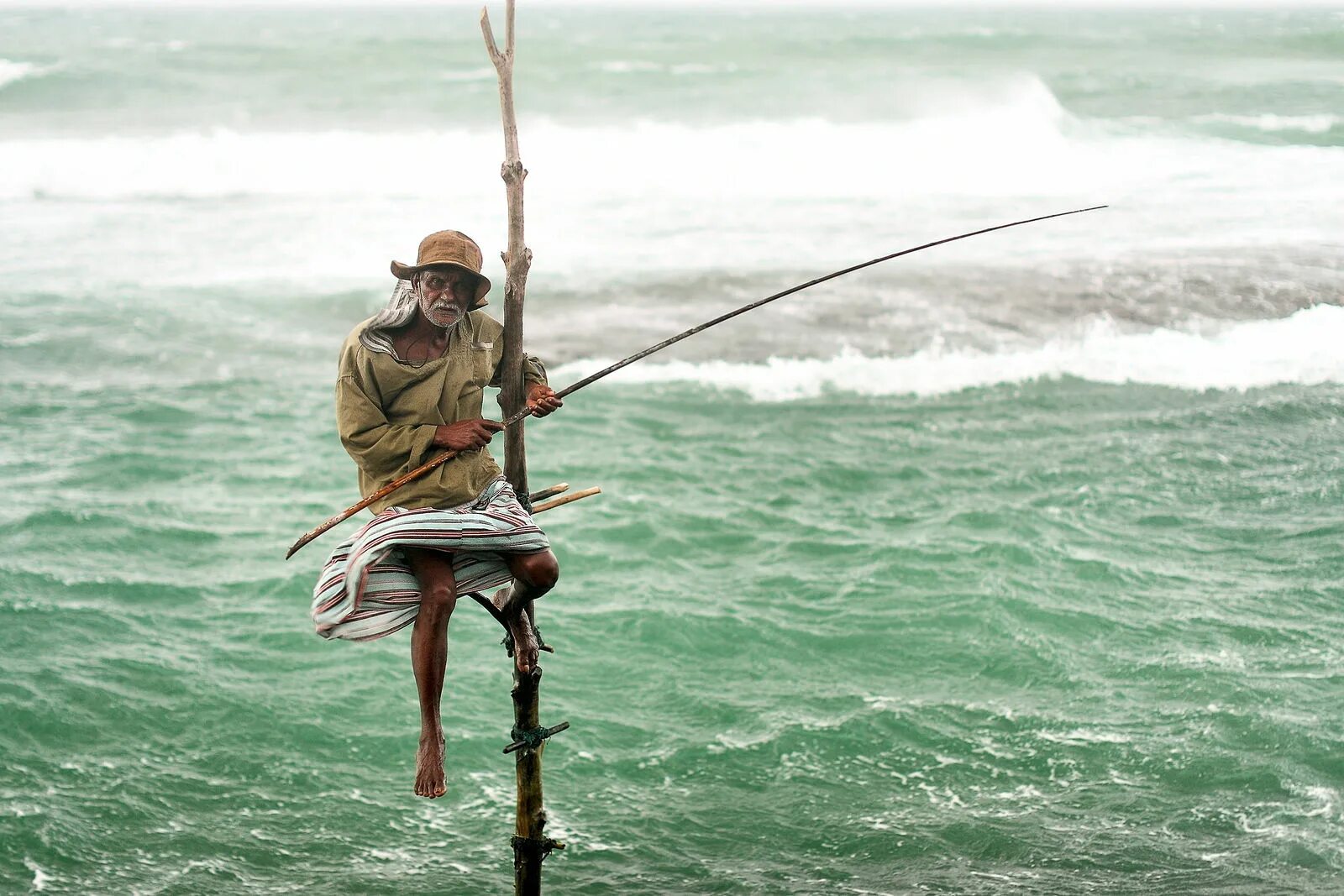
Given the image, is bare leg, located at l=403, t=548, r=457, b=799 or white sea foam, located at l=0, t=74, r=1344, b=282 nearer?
bare leg, located at l=403, t=548, r=457, b=799

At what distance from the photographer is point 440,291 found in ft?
11.8

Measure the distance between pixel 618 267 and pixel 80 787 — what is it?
1169 cm

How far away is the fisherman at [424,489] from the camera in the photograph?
3.51m

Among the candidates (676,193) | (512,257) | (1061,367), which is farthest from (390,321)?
(676,193)

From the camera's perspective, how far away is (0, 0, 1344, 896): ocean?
Result: 21.7 ft

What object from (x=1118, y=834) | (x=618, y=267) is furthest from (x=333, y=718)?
(x=618, y=267)

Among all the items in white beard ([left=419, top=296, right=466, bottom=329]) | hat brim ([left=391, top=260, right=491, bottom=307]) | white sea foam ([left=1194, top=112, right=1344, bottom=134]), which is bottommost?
white beard ([left=419, top=296, right=466, bottom=329])

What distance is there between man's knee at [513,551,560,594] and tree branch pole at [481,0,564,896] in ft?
1.17

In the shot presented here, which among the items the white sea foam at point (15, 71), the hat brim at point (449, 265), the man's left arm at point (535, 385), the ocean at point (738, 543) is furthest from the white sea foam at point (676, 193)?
the hat brim at point (449, 265)

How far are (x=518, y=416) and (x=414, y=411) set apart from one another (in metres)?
0.33

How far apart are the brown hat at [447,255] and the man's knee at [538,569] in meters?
0.68

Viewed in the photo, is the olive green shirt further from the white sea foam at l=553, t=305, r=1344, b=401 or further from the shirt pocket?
the white sea foam at l=553, t=305, r=1344, b=401

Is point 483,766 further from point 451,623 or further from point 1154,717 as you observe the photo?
point 1154,717

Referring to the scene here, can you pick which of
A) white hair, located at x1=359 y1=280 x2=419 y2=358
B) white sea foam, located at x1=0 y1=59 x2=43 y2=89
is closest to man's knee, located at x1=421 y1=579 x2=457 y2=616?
white hair, located at x1=359 y1=280 x2=419 y2=358
